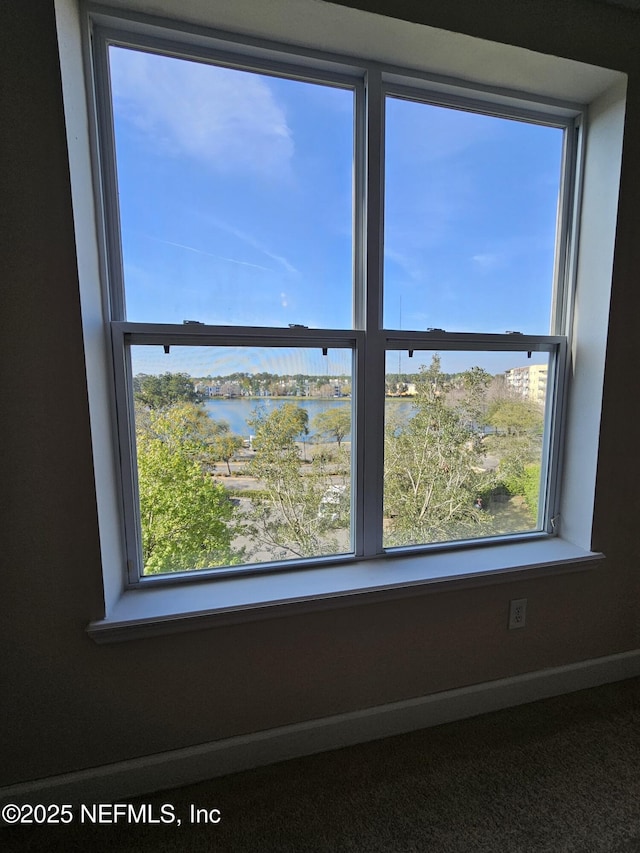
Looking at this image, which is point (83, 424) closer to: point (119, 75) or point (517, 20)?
point (119, 75)

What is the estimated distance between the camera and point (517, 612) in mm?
1507

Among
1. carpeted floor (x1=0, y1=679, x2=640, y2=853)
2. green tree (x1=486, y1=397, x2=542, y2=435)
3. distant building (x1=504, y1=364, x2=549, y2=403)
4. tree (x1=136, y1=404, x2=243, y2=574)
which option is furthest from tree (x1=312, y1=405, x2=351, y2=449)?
carpeted floor (x1=0, y1=679, x2=640, y2=853)

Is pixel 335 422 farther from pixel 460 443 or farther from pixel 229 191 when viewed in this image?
pixel 229 191

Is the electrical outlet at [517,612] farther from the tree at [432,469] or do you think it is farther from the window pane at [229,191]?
the window pane at [229,191]

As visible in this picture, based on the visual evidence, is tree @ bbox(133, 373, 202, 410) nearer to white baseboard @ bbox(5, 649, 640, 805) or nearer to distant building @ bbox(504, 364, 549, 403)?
white baseboard @ bbox(5, 649, 640, 805)

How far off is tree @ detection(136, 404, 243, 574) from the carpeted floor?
Answer: 697mm

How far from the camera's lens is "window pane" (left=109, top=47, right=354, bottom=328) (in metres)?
1.19

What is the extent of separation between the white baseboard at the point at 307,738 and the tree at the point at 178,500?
0.57 m

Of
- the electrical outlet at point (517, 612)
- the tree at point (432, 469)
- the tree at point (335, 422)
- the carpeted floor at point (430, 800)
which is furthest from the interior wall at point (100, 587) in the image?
the tree at point (335, 422)

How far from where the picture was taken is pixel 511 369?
158 centimetres

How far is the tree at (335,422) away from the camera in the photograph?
1.40 m

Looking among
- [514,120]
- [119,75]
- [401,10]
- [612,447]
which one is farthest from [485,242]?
[119,75]

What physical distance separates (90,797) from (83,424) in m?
1.12

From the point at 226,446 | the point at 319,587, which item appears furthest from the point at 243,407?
the point at 319,587
